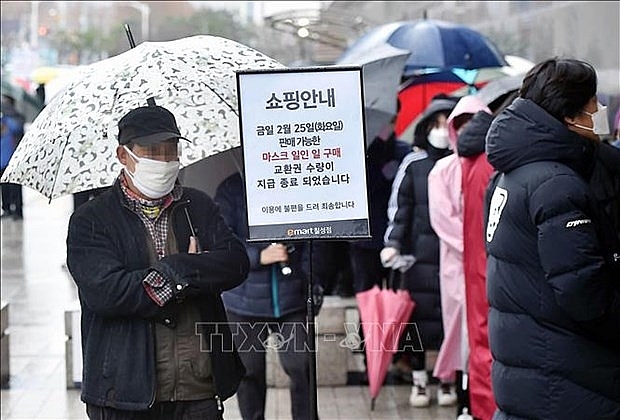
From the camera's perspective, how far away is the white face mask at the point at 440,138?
7499mm

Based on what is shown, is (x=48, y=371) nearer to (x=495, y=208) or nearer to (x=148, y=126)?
(x=148, y=126)

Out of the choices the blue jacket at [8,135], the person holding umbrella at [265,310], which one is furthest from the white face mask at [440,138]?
the blue jacket at [8,135]

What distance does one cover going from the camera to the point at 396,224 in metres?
7.50

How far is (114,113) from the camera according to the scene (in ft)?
15.2

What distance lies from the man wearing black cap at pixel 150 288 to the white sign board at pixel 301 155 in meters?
0.28

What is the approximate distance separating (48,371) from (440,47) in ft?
13.5

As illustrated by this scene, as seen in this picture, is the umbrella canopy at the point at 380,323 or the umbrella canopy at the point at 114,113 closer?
the umbrella canopy at the point at 114,113

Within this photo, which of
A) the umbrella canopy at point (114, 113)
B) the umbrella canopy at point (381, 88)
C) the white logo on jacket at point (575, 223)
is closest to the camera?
the white logo on jacket at point (575, 223)

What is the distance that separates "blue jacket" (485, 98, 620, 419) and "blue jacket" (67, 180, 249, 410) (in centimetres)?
99

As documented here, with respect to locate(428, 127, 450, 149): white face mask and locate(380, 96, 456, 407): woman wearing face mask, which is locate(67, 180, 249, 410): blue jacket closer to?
locate(380, 96, 456, 407): woman wearing face mask

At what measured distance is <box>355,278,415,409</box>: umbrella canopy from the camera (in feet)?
23.6

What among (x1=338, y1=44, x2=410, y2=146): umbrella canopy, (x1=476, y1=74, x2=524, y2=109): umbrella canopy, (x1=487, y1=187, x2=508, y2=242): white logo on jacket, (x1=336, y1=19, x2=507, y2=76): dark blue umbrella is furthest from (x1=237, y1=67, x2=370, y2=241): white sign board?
(x1=336, y1=19, x2=507, y2=76): dark blue umbrella

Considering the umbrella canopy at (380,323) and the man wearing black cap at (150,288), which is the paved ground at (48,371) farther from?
the man wearing black cap at (150,288)

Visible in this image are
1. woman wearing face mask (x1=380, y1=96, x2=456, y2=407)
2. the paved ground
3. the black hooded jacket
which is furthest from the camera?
the paved ground
